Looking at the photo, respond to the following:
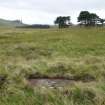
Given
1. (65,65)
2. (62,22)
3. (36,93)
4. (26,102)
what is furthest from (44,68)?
(62,22)

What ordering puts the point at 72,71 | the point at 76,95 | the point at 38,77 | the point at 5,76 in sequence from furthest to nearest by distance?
the point at 72,71 < the point at 38,77 < the point at 5,76 < the point at 76,95

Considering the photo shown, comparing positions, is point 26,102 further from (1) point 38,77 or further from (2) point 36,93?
(1) point 38,77

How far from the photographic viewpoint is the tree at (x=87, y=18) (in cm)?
9057

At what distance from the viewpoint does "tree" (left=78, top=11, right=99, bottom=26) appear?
90.6 meters

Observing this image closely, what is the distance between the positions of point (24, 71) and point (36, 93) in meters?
4.32

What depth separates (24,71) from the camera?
11359 millimetres

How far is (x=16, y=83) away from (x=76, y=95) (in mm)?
2380

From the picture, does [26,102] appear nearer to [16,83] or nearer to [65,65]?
[16,83]

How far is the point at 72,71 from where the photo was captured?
12.2m

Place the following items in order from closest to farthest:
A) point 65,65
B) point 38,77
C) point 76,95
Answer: point 76,95 < point 38,77 < point 65,65

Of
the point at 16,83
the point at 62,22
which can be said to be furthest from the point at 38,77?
the point at 62,22

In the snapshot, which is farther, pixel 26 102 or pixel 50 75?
pixel 50 75

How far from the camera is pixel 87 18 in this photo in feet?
298

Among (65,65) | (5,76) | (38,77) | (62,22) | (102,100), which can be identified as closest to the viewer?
(102,100)
